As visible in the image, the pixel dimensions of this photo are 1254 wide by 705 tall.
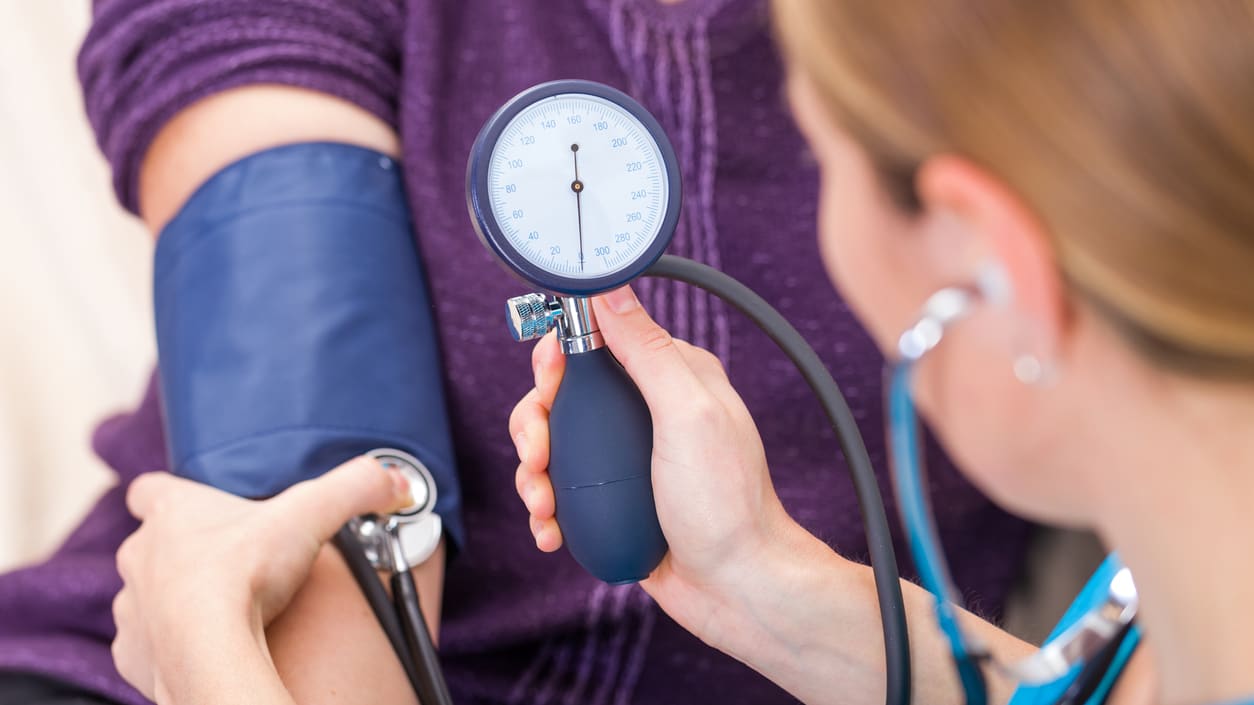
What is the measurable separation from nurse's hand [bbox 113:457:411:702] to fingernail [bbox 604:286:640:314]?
247 millimetres

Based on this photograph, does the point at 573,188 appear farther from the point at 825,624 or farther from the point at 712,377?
the point at 825,624

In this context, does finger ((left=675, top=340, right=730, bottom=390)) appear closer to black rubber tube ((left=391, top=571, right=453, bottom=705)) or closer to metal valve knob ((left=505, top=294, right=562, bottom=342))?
metal valve knob ((left=505, top=294, right=562, bottom=342))

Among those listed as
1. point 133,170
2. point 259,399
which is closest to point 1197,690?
point 259,399

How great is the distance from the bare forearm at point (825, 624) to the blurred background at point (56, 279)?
1.02 meters

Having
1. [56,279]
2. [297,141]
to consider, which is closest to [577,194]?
[297,141]

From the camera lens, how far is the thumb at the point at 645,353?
24.9 inches

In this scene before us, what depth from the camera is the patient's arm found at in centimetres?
77

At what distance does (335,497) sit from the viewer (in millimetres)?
763

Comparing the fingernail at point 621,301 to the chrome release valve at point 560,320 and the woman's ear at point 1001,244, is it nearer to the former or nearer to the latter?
A: the chrome release valve at point 560,320

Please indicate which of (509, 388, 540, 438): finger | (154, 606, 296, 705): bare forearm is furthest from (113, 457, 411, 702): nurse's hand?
(509, 388, 540, 438): finger

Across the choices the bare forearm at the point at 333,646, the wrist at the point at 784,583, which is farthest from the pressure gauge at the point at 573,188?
the bare forearm at the point at 333,646

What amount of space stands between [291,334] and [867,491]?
0.44m

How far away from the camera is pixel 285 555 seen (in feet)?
2.48

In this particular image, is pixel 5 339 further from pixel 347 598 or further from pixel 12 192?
pixel 347 598
